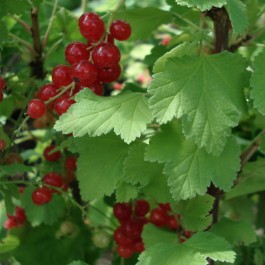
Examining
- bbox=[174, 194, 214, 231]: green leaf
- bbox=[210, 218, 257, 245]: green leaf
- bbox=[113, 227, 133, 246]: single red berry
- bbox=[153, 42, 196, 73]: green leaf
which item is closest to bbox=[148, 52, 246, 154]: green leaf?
bbox=[153, 42, 196, 73]: green leaf

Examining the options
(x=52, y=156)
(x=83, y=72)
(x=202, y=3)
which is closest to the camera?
(x=202, y=3)

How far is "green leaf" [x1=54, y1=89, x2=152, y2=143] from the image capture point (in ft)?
2.93

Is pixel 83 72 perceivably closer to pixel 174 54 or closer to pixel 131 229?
pixel 174 54

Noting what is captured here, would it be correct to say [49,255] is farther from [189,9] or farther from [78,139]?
[189,9]

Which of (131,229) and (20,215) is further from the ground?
(131,229)

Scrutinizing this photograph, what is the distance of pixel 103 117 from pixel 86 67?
9 cm

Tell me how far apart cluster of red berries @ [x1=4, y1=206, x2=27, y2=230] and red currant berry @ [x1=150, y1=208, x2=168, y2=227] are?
385 mm

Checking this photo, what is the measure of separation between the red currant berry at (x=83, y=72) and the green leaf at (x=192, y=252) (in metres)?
0.30

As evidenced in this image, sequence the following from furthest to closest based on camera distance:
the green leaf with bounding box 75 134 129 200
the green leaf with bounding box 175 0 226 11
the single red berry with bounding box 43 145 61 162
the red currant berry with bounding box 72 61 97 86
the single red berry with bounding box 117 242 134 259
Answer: the single red berry with bounding box 43 145 61 162 → the single red berry with bounding box 117 242 134 259 → the green leaf with bounding box 75 134 129 200 → the red currant berry with bounding box 72 61 97 86 → the green leaf with bounding box 175 0 226 11

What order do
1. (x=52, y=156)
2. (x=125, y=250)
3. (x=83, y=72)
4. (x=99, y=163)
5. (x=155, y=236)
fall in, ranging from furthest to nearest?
1. (x=52, y=156)
2. (x=125, y=250)
3. (x=155, y=236)
4. (x=99, y=163)
5. (x=83, y=72)

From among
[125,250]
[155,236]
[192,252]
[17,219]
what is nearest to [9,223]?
[17,219]

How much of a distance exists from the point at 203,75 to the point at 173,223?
427 millimetres

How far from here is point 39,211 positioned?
53.8 inches

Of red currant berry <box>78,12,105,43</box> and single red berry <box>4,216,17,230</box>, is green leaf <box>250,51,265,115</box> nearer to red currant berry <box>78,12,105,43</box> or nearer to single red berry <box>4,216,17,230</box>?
red currant berry <box>78,12,105,43</box>
